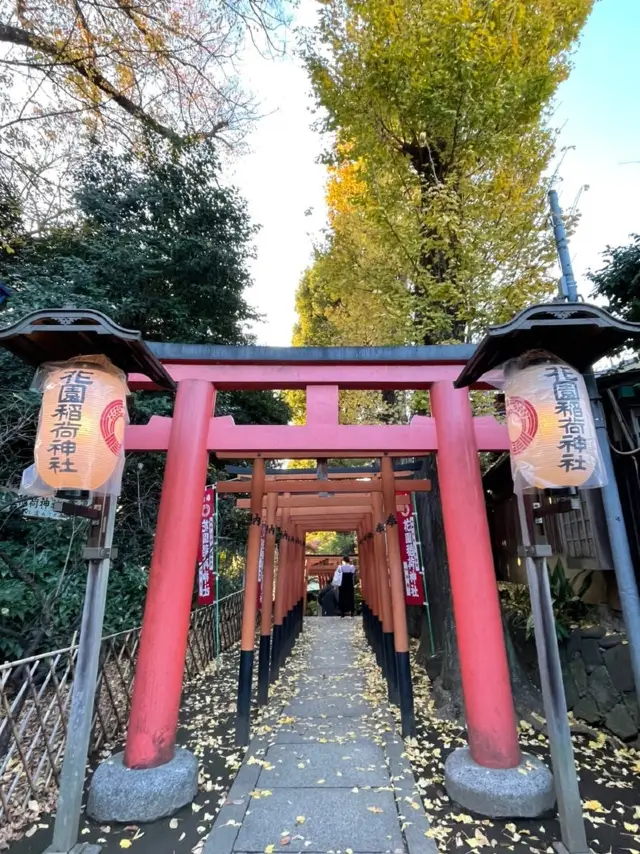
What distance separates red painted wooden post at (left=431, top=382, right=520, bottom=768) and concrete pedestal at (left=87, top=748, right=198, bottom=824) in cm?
264

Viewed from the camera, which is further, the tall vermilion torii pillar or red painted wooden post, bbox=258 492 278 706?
red painted wooden post, bbox=258 492 278 706

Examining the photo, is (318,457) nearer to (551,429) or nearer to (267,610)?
(551,429)

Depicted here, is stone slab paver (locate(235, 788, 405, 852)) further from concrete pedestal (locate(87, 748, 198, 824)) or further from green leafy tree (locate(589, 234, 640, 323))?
green leafy tree (locate(589, 234, 640, 323))

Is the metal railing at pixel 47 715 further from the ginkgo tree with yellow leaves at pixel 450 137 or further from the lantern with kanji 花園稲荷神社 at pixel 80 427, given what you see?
the ginkgo tree with yellow leaves at pixel 450 137

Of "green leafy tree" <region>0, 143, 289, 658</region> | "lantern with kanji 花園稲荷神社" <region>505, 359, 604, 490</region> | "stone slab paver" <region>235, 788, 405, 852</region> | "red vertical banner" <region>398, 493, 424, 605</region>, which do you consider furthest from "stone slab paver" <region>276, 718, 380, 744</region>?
"lantern with kanji 花園稲荷神社" <region>505, 359, 604, 490</region>

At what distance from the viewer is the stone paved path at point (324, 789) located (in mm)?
3455

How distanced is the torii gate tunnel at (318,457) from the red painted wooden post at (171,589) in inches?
0.4

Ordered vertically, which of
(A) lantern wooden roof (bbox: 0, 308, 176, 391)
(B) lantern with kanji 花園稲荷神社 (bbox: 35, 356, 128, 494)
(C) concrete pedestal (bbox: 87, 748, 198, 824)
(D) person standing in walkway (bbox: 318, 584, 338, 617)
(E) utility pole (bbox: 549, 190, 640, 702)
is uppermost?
(A) lantern wooden roof (bbox: 0, 308, 176, 391)

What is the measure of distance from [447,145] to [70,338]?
758cm

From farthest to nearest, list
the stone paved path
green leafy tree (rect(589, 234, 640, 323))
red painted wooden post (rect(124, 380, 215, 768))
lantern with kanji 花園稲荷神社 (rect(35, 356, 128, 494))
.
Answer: green leafy tree (rect(589, 234, 640, 323))
red painted wooden post (rect(124, 380, 215, 768))
the stone paved path
lantern with kanji 花園稲荷神社 (rect(35, 356, 128, 494))

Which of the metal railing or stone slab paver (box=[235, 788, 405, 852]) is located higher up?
the metal railing

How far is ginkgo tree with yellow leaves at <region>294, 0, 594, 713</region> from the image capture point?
24.2 feet

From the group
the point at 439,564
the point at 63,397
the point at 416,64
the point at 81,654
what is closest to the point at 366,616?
the point at 439,564

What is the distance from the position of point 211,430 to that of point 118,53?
23.6ft
